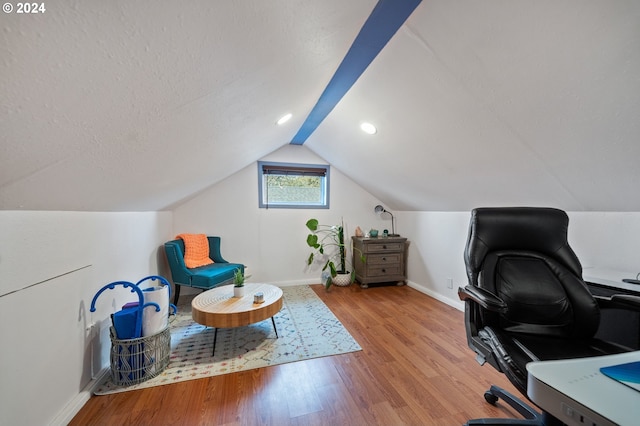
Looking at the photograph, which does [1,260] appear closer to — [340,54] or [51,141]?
[51,141]

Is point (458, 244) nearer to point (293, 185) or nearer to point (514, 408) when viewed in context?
point (514, 408)

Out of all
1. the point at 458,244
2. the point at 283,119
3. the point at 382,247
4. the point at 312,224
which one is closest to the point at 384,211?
the point at 382,247

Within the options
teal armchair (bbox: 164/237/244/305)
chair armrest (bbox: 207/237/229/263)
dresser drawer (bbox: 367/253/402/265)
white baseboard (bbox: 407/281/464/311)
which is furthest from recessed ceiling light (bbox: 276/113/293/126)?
white baseboard (bbox: 407/281/464/311)

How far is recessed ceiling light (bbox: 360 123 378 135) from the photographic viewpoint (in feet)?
7.99

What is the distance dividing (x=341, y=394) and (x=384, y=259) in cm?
243

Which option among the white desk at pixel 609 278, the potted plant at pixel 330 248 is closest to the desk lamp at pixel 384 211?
the potted plant at pixel 330 248

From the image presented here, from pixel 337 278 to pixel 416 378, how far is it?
2142 mm

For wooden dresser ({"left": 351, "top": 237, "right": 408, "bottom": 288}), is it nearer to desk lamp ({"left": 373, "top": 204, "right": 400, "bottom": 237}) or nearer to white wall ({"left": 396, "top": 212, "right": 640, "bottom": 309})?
white wall ({"left": 396, "top": 212, "right": 640, "bottom": 309})

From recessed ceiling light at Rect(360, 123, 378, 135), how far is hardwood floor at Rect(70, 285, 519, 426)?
2.02m

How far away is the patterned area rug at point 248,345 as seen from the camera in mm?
1878

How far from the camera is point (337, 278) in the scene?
12.7ft

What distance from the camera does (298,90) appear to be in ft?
6.07

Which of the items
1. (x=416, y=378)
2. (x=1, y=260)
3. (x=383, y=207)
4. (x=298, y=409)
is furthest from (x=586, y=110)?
(x=383, y=207)

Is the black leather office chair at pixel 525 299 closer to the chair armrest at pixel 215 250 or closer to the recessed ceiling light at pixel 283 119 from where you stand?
the recessed ceiling light at pixel 283 119
